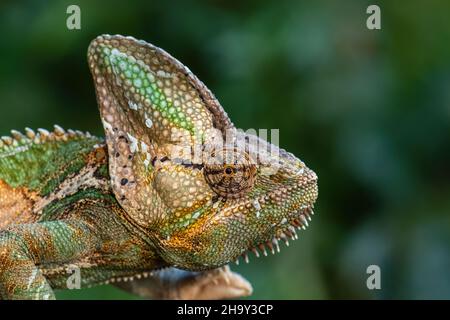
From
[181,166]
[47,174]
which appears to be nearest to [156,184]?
A: [181,166]

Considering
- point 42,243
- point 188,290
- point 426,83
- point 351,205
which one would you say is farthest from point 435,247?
point 42,243

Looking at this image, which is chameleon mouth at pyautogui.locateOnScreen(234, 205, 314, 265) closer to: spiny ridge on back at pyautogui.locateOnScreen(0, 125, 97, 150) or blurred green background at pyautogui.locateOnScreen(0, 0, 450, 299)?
spiny ridge on back at pyautogui.locateOnScreen(0, 125, 97, 150)

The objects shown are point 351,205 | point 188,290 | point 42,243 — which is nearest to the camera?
point 42,243

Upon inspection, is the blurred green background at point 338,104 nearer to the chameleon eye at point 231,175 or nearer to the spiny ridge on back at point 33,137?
the spiny ridge on back at point 33,137

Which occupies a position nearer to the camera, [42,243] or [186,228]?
[42,243]

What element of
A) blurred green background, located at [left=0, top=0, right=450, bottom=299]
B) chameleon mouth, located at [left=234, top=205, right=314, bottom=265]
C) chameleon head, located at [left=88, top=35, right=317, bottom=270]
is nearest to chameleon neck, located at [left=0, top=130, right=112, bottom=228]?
chameleon head, located at [left=88, top=35, right=317, bottom=270]

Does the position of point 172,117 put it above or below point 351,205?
above

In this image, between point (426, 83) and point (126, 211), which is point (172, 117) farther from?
point (426, 83)

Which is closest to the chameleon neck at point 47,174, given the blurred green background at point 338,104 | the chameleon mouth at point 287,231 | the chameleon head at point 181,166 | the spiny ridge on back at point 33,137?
the spiny ridge on back at point 33,137
